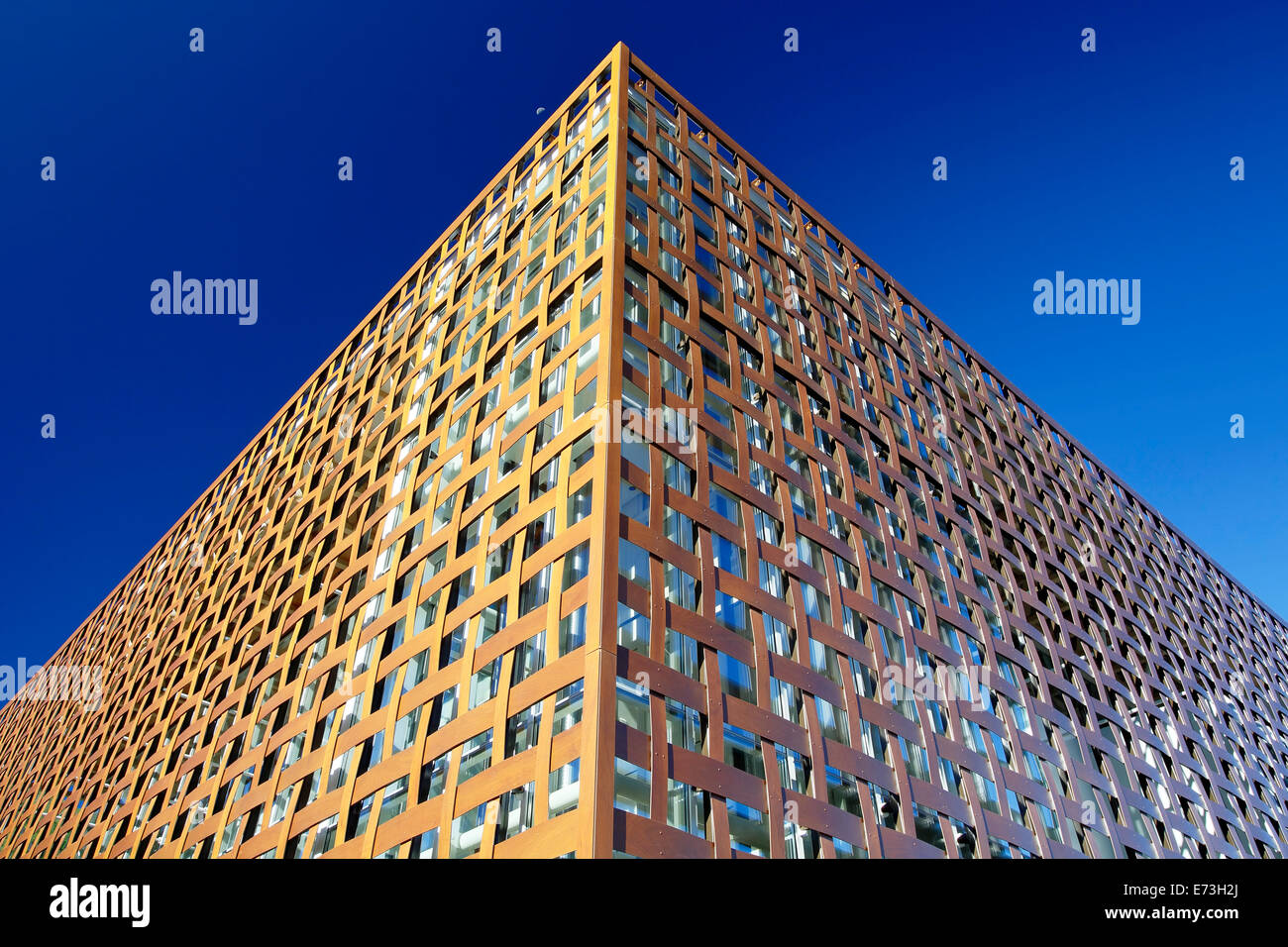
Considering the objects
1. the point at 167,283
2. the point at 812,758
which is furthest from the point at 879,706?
the point at 167,283

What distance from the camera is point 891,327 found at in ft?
141

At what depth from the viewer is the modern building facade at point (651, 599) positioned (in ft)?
64.1

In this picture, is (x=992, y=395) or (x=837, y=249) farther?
(x=992, y=395)

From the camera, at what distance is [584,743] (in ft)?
55.4

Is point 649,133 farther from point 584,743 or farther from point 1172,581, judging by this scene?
point 1172,581

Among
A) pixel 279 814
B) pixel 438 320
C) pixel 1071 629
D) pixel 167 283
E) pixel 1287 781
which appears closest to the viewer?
pixel 279 814

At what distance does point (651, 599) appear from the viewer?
64.4 feet

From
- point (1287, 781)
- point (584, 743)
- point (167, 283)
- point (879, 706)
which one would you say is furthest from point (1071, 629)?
point (167, 283)

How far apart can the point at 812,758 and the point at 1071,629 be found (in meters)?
23.5

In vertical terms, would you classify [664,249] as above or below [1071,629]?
above

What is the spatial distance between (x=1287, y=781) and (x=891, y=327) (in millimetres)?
35199

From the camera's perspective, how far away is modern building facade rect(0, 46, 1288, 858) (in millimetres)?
19547
